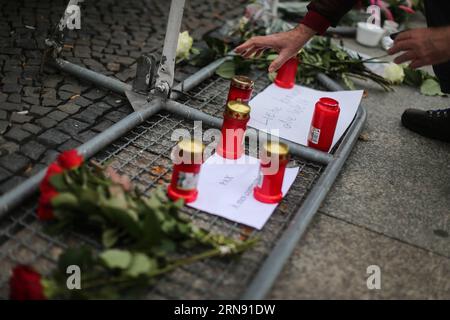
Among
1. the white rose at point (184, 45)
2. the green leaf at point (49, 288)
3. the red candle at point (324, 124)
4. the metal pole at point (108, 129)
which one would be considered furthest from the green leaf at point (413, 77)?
Answer: the green leaf at point (49, 288)

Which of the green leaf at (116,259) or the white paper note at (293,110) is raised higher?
the green leaf at (116,259)

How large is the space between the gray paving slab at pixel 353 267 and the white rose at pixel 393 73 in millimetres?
1720

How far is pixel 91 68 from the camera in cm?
314

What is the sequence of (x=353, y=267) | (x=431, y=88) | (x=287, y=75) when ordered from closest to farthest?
(x=353, y=267) < (x=287, y=75) < (x=431, y=88)

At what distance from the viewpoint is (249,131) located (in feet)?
8.32

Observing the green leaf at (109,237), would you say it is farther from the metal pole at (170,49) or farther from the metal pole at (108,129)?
the metal pole at (170,49)

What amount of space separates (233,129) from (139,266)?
0.93 metres

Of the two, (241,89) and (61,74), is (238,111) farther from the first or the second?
(61,74)

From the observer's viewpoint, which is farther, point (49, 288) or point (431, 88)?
point (431, 88)

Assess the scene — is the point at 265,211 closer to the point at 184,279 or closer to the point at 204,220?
the point at 204,220

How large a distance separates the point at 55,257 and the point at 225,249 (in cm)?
56

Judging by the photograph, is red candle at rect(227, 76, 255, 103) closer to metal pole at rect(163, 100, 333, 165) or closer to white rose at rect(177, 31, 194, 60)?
metal pole at rect(163, 100, 333, 165)

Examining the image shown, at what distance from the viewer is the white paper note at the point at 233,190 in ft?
6.64

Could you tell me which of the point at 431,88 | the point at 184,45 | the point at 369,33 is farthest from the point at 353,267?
the point at 369,33
